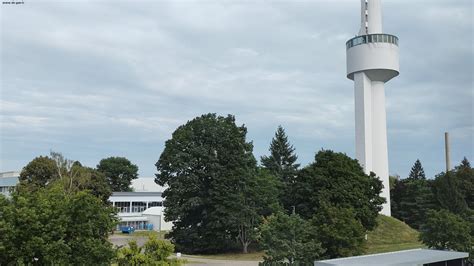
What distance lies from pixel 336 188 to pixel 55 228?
2841 cm

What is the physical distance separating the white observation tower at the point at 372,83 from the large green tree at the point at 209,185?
17.3 m

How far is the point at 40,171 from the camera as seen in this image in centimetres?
5850

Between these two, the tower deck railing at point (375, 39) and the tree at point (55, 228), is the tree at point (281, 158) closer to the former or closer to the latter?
the tower deck railing at point (375, 39)

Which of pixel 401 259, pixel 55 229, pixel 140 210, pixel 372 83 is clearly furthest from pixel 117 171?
pixel 55 229

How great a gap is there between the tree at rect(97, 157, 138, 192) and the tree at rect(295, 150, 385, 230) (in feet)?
233

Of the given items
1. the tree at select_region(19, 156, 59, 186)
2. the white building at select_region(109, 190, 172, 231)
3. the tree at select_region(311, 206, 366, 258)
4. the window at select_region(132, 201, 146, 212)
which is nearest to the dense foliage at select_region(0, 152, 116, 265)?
the tree at select_region(311, 206, 366, 258)

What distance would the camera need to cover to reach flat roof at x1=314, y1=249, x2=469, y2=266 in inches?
856

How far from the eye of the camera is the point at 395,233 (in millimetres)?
48562

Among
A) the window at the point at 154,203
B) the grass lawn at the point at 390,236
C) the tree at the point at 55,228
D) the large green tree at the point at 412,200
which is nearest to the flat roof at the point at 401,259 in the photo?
the tree at the point at 55,228

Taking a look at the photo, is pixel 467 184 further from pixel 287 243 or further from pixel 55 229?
pixel 55 229

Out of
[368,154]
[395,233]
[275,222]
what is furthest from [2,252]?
[368,154]

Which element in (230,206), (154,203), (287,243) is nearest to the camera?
(287,243)

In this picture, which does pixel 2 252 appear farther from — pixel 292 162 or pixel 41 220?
pixel 292 162

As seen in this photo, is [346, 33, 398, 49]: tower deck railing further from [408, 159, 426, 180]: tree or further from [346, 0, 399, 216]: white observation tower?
[408, 159, 426, 180]: tree
